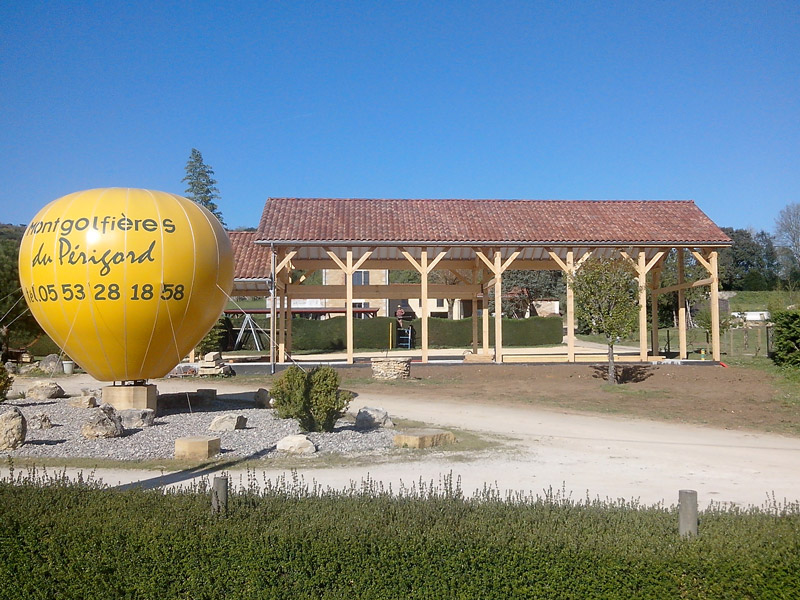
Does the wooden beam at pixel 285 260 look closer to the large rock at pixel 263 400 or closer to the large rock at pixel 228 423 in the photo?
the large rock at pixel 263 400

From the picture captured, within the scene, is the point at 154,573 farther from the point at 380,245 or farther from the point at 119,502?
the point at 380,245

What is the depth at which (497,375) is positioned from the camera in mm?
23016

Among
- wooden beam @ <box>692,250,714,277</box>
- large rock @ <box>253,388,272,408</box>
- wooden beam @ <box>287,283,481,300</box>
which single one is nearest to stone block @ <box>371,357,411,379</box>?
wooden beam @ <box>287,283,481,300</box>

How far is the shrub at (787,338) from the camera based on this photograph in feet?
77.6

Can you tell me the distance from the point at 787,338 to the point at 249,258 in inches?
845

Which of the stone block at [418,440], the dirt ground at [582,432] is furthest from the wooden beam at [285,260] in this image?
the stone block at [418,440]

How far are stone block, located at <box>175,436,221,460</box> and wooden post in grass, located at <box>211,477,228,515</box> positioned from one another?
17.3ft

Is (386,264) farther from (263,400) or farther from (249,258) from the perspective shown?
(263,400)

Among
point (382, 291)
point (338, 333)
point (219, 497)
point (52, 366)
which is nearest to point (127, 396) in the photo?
point (219, 497)

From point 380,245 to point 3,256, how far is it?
18963 millimetres

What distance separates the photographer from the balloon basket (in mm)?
14219

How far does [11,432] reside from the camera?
11391mm

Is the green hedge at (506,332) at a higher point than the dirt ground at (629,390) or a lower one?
higher

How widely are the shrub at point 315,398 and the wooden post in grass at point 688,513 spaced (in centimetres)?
806
